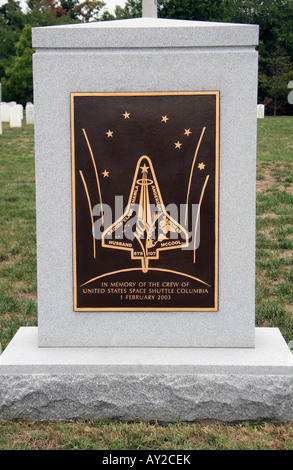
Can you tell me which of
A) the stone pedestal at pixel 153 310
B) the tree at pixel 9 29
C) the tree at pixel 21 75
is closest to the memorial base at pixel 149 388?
the stone pedestal at pixel 153 310

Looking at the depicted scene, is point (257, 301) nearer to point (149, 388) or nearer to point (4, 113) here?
point (149, 388)

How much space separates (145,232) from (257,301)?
2.05 metres

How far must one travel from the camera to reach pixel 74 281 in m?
3.67

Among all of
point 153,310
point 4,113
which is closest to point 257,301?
point 153,310

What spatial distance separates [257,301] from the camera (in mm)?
5387

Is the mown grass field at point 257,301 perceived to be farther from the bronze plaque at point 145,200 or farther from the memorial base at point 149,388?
the bronze plaque at point 145,200

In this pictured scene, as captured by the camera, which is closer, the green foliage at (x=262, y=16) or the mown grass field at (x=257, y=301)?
the mown grass field at (x=257, y=301)

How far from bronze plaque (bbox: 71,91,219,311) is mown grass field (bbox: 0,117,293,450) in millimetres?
707

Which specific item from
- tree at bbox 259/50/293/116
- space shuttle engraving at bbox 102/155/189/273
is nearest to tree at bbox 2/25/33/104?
tree at bbox 259/50/293/116

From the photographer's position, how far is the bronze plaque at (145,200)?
3.55 m

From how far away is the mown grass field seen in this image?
3.29 meters

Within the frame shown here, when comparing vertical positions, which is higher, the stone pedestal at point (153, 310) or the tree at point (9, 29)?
the tree at point (9, 29)

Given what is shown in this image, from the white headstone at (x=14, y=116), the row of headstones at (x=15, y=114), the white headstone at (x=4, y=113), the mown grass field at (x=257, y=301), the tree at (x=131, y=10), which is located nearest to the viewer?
the mown grass field at (x=257, y=301)

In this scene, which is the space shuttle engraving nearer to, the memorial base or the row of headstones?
the memorial base
